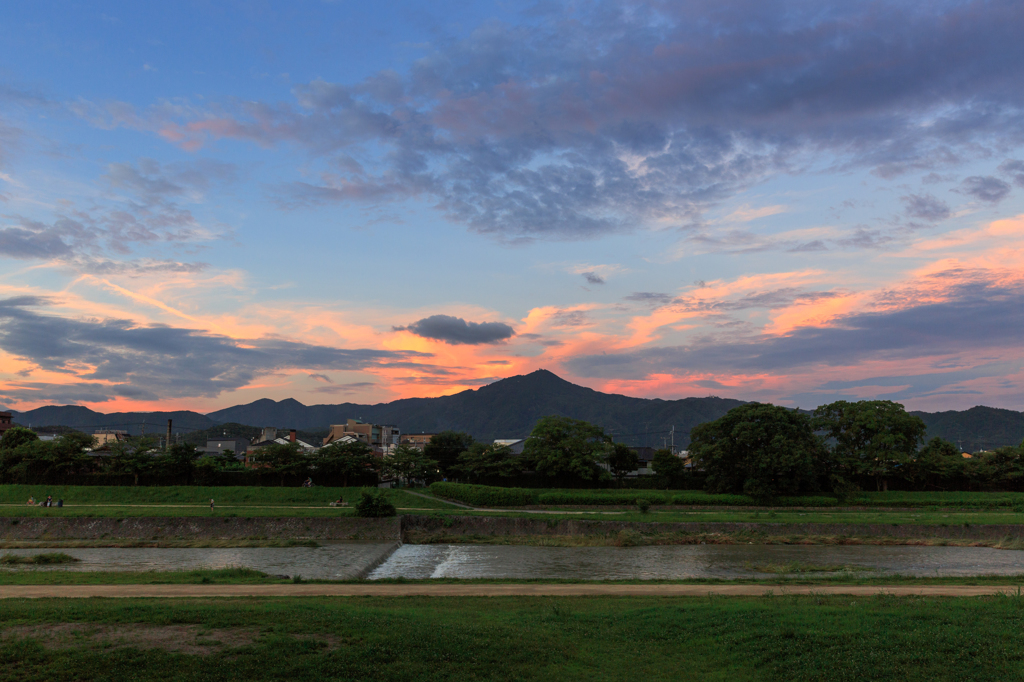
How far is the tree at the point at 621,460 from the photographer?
76.5m

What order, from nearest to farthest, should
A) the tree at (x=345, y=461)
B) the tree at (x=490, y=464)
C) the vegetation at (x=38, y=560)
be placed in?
the vegetation at (x=38, y=560)
the tree at (x=345, y=461)
the tree at (x=490, y=464)

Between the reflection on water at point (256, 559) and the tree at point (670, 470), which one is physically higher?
the tree at point (670, 470)

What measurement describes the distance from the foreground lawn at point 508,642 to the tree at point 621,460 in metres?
59.4

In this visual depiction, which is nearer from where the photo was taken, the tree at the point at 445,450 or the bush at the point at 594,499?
the bush at the point at 594,499

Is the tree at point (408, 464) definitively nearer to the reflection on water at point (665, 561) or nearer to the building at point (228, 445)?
the reflection on water at point (665, 561)

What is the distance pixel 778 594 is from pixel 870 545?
25871 mm

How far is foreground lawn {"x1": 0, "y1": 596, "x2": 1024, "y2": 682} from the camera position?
1191 centimetres

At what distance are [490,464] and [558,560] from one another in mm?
35919

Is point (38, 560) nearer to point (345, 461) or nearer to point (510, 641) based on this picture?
point (510, 641)

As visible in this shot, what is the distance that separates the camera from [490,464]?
6969 centimetres

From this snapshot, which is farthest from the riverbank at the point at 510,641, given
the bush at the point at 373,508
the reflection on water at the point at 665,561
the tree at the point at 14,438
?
the tree at the point at 14,438

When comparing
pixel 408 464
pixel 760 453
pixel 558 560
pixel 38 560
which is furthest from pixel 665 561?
pixel 408 464

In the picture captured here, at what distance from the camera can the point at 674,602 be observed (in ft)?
62.6

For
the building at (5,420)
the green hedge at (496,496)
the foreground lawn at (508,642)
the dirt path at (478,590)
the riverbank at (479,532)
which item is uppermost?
the building at (5,420)
